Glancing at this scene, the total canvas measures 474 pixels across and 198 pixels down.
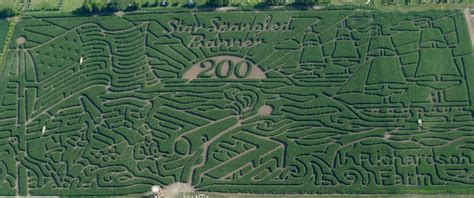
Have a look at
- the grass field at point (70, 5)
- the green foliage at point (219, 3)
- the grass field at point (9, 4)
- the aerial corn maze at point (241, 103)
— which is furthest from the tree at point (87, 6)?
the green foliage at point (219, 3)

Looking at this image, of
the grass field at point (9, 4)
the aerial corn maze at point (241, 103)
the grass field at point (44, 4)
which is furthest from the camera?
the grass field at point (9, 4)

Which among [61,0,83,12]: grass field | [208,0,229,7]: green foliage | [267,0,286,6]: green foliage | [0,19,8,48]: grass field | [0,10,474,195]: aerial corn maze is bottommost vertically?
[0,10,474,195]: aerial corn maze

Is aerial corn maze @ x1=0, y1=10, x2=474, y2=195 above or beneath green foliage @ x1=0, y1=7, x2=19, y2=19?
beneath

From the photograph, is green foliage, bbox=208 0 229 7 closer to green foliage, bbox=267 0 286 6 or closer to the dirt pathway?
green foliage, bbox=267 0 286 6

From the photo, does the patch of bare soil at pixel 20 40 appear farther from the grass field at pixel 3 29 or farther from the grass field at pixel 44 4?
the grass field at pixel 44 4

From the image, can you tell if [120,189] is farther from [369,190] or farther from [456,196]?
[456,196]

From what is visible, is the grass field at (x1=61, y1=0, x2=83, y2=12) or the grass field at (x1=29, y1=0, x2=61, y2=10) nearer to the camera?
the grass field at (x1=61, y1=0, x2=83, y2=12)

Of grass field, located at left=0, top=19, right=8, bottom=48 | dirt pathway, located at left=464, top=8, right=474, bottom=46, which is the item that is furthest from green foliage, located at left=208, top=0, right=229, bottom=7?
dirt pathway, located at left=464, top=8, right=474, bottom=46

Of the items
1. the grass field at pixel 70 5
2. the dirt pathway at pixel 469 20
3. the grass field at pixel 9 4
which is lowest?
the dirt pathway at pixel 469 20

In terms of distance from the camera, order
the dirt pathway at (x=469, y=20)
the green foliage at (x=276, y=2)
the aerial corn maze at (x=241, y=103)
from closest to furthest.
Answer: the aerial corn maze at (x=241, y=103) → the dirt pathway at (x=469, y=20) → the green foliage at (x=276, y=2)
